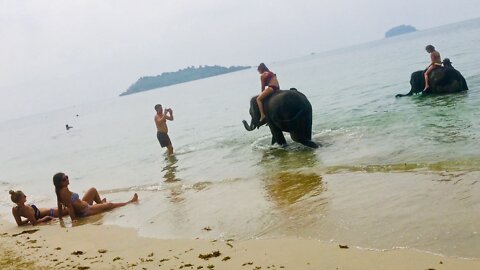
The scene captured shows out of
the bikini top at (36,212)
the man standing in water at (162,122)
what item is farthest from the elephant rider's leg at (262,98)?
the bikini top at (36,212)

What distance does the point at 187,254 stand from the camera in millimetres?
5848

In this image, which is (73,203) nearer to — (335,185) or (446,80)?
(335,185)

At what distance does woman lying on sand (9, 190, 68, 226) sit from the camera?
9.73 m

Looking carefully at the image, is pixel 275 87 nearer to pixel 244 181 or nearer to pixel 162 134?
pixel 244 181

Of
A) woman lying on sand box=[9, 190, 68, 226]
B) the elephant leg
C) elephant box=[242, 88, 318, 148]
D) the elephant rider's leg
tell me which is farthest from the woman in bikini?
woman lying on sand box=[9, 190, 68, 226]

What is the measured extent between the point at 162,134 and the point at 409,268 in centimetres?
1295

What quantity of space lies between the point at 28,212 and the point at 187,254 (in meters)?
5.33

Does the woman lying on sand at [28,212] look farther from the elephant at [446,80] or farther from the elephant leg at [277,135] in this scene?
the elephant at [446,80]

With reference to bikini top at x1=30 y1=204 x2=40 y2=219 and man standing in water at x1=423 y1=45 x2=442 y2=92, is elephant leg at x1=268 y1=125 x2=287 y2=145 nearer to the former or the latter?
bikini top at x1=30 y1=204 x2=40 y2=219

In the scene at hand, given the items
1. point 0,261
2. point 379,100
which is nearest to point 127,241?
point 0,261

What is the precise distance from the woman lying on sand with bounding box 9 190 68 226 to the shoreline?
4.20ft

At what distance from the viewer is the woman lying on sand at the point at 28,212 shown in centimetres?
973

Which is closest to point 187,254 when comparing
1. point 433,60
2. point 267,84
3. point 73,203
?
point 73,203

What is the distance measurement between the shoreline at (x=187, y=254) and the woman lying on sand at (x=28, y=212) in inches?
50.4
